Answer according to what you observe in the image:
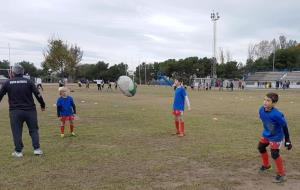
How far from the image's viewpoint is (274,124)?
284 inches

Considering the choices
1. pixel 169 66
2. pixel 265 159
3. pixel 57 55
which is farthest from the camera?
pixel 169 66

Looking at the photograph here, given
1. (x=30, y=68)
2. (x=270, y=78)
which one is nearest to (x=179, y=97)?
(x=270, y=78)

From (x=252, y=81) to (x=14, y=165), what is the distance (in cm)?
9528

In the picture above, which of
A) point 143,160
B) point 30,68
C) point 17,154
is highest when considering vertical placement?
point 30,68

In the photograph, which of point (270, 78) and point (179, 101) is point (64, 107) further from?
point (270, 78)

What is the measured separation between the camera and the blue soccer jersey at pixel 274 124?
7.11m

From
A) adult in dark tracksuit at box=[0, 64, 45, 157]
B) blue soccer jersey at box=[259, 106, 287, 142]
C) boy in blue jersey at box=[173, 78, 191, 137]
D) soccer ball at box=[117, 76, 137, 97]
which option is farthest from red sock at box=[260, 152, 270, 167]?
soccer ball at box=[117, 76, 137, 97]

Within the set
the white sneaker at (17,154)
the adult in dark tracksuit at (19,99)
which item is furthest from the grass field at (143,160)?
the adult in dark tracksuit at (19,99)

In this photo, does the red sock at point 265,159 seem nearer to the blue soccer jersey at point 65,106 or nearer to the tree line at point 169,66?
the blue soccer jersey at point 65,106

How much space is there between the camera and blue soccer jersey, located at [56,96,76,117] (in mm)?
11867

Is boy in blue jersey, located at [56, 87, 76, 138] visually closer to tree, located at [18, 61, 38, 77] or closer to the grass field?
the grass field

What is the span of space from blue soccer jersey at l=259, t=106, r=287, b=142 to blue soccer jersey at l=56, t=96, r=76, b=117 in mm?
6183

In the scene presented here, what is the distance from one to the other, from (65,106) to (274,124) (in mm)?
6533

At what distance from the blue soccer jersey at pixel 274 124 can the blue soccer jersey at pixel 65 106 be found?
20.3 ft
